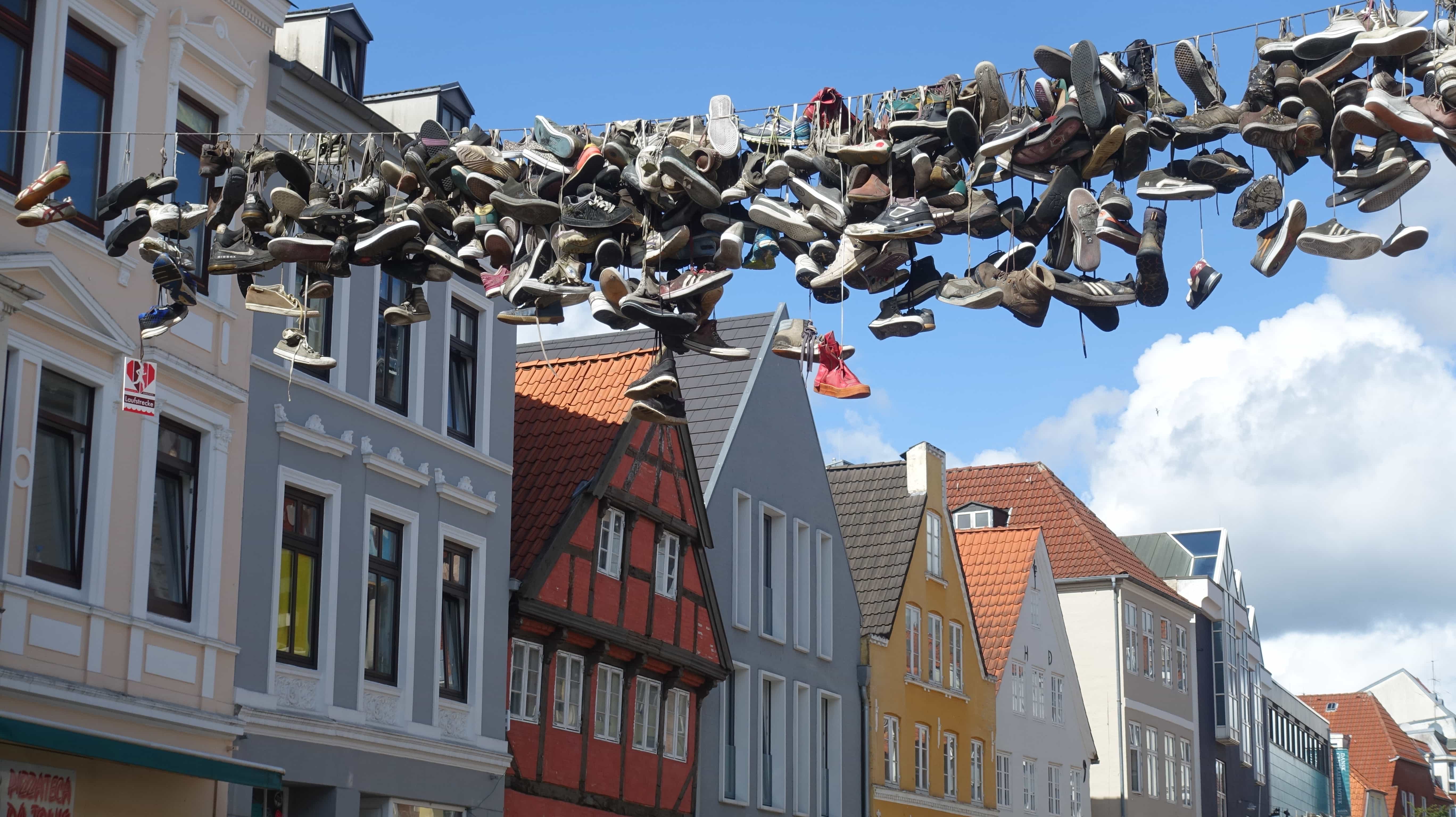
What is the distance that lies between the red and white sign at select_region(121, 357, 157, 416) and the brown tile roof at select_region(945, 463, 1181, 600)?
30472mm

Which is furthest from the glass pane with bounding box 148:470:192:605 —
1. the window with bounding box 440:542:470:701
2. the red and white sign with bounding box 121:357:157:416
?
the window with bounding box 440:542:470:701

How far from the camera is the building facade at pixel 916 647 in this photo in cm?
2938

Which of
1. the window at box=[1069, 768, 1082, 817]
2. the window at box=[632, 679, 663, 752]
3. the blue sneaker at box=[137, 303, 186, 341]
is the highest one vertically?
the blue sneaker at box=[137, 303, 186, 341]

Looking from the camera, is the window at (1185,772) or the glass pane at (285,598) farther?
the window at (1185,772)

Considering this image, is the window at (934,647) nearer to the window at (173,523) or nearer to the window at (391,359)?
the window at (391,359)

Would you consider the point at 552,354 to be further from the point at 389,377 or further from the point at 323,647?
the point at 323,647

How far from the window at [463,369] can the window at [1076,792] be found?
22336 mm

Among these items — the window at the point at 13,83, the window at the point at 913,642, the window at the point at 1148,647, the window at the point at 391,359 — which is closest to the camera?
the window at the point at 13,83

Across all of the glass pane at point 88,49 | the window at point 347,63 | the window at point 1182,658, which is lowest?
the window at point 1182,658

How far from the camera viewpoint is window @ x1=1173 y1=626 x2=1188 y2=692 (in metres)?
45.4

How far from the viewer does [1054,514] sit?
143 feet

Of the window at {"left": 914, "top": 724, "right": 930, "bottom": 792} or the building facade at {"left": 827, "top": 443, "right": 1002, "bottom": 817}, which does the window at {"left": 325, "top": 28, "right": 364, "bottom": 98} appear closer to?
the building facade at {"left": 827, "top": 443, "right": 1002, "bottom": 817}

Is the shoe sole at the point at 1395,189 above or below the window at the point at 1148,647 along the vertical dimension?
below

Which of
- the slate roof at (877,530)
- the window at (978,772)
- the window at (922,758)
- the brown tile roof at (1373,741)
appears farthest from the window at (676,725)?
the brown tile roof at (1373,741)
